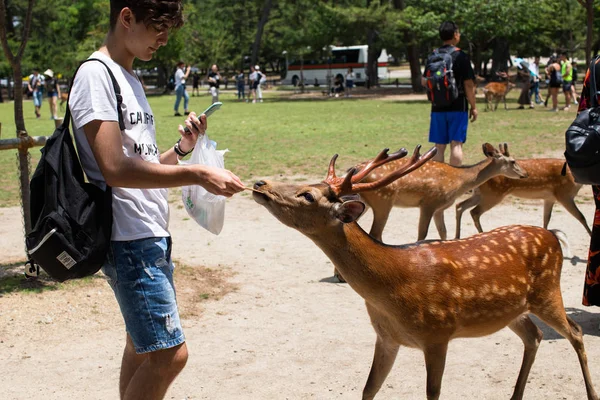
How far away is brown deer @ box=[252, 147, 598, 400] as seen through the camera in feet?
11.8

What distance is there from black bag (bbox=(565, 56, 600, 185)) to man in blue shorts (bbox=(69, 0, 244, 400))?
2599 mm

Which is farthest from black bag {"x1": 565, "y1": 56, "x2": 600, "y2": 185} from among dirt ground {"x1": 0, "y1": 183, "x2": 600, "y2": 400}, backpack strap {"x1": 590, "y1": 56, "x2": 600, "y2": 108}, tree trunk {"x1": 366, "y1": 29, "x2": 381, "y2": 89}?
tree trunk {"x1": 366, "y1": 29, "x2": 381, "y2": 89}

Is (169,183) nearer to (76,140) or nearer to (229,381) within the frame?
(76,140)

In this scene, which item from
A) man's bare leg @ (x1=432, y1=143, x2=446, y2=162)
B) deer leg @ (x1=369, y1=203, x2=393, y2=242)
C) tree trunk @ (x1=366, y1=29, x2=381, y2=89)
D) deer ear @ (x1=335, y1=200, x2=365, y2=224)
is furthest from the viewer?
tree trunk @ (x1=366, y1=29, x2=381, y2=89)

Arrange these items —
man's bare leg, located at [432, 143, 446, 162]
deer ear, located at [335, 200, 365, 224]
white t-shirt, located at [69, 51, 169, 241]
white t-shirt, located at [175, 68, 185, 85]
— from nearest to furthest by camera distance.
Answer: white t-shirt, located at [69, 51, 169, 241], deer ear, located at [335, 200, 365, 224], man's bare leg, located at [432, 143, 446, 162], white t-shirt, located at [175, 68, 185, 85]

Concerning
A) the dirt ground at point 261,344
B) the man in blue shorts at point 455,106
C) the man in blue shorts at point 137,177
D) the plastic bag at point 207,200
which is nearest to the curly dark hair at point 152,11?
the man in blue shorts at point 137,177

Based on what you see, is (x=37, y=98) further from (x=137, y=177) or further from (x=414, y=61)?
(x=137, y=177)

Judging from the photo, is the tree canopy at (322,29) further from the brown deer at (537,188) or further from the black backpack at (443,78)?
the brown deer at (537,188)

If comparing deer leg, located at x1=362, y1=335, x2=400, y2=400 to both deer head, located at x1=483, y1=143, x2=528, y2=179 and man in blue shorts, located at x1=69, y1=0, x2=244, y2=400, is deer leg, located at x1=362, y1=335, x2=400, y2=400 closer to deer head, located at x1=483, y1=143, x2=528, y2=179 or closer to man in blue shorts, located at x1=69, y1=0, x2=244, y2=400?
man in blue shorts, located at x1=69, y1=0, x2=244, y2=400

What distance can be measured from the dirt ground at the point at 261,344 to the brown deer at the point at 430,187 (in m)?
0.79

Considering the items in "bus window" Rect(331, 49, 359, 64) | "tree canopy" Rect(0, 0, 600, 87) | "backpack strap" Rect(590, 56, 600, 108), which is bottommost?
"backpack strap" Rect(590, 56, 600, 108)

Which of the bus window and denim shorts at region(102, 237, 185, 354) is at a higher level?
the bus window

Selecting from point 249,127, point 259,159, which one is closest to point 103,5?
point 249,127

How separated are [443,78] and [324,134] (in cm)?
935
